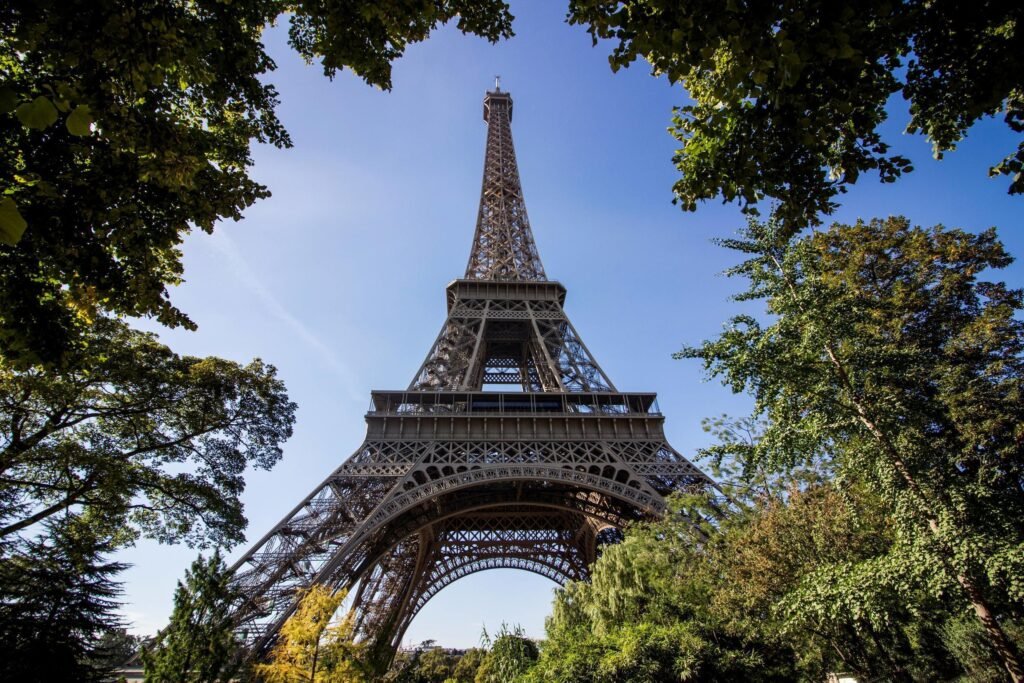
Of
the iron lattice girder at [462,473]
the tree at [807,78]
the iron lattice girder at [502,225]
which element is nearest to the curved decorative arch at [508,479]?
the iron lattice girder at [462,473]

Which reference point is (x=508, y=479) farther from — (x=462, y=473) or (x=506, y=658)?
(x=506, y=658)

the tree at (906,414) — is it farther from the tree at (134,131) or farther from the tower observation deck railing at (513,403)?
the tower observation deck railing at (513,403)

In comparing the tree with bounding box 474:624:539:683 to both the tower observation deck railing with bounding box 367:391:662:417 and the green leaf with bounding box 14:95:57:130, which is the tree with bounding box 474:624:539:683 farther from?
the green leaf with bounding box 14:95:57:130

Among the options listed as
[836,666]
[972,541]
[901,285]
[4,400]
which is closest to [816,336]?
[972,541]

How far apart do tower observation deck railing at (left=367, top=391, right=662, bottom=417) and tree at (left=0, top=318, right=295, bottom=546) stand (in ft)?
26.8

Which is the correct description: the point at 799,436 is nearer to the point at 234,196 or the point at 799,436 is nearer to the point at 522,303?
the point at 234,196

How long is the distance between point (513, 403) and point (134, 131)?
70.6 feet

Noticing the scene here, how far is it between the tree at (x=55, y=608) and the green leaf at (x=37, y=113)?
11.5 meters

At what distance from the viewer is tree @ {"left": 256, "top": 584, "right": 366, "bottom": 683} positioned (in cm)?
1253

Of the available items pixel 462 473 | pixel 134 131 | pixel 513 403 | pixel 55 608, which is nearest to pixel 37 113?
pixel 134 131

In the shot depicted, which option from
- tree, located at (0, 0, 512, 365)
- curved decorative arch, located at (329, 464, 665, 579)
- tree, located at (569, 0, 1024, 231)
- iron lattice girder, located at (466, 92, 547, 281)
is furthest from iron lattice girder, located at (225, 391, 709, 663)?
tree, located at (569, 0, 1024, 231)

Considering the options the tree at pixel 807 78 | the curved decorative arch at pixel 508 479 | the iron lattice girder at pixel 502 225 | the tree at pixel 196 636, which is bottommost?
the tree at pixel 196 636

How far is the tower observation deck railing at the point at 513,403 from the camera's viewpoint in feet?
78.3

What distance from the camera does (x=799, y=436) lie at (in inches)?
369
